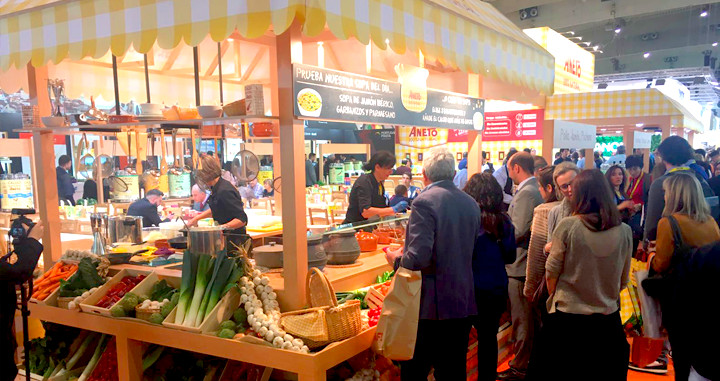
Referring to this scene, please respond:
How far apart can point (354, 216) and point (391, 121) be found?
1.45 metres

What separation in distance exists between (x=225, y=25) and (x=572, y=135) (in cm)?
508

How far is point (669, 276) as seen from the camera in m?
3.40

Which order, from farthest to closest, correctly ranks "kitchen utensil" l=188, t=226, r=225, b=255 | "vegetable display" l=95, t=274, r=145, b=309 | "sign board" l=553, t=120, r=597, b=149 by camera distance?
"sign board" l=553, t=120, r=597, b=149, "vegetable display" l=95, t=274, r=145, b=309, "kitchen utensil" l=188, t=226, r=225, b=255

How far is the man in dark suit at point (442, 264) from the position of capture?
2805 mm

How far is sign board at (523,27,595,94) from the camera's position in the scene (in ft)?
34.4

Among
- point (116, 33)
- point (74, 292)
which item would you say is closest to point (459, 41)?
point (116, 33)

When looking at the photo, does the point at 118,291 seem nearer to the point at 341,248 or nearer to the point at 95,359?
the point at 95,359

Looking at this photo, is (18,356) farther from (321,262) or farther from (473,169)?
(473,169)

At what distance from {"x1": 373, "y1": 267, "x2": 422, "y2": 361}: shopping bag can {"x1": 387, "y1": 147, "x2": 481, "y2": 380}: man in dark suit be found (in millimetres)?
79

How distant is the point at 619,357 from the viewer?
317cm

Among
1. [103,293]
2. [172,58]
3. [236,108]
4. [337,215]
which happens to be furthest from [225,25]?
[337,215]

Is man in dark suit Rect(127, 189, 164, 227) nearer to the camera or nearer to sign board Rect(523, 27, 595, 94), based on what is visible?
the camera

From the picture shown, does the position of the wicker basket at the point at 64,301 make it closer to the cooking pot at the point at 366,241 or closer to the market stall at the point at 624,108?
the cooking pot at the point at 366,241

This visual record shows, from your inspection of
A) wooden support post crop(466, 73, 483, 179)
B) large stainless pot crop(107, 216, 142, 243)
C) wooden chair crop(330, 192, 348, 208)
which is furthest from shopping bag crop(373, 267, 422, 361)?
wooden chair crop(330, 192, 348, 208)
